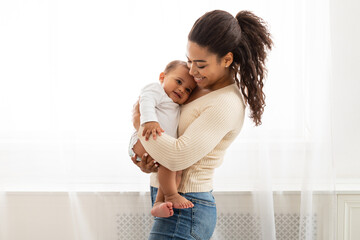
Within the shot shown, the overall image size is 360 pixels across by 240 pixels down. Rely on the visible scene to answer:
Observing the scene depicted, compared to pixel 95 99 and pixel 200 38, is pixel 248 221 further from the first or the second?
pixel 200 38

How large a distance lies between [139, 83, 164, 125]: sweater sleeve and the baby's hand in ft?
0.05

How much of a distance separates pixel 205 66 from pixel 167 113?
22 centimetres

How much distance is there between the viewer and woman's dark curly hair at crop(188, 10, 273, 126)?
1395 millimetres

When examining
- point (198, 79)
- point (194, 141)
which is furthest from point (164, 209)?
point (198, 79)

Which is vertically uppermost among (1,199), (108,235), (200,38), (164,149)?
(200,38)

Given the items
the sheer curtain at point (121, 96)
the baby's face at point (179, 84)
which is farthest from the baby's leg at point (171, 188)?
the sheer curtain at point (121, 96)

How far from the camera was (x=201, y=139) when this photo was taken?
1362mm

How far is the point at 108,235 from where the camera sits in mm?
2223

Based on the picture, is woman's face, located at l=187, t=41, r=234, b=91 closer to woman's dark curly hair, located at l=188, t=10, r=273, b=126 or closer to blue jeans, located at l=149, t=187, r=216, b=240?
woman's dark curly hair, located at l=188, t=10, r=273, b=126

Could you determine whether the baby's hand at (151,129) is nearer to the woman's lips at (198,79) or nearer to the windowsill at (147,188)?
the woman's lips at (198,79)

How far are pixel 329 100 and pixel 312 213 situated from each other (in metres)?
0.60

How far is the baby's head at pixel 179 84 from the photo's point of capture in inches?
60.9

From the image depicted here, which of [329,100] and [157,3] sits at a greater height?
[157,3]

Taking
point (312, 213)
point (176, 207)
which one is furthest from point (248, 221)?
point (176, 207)
